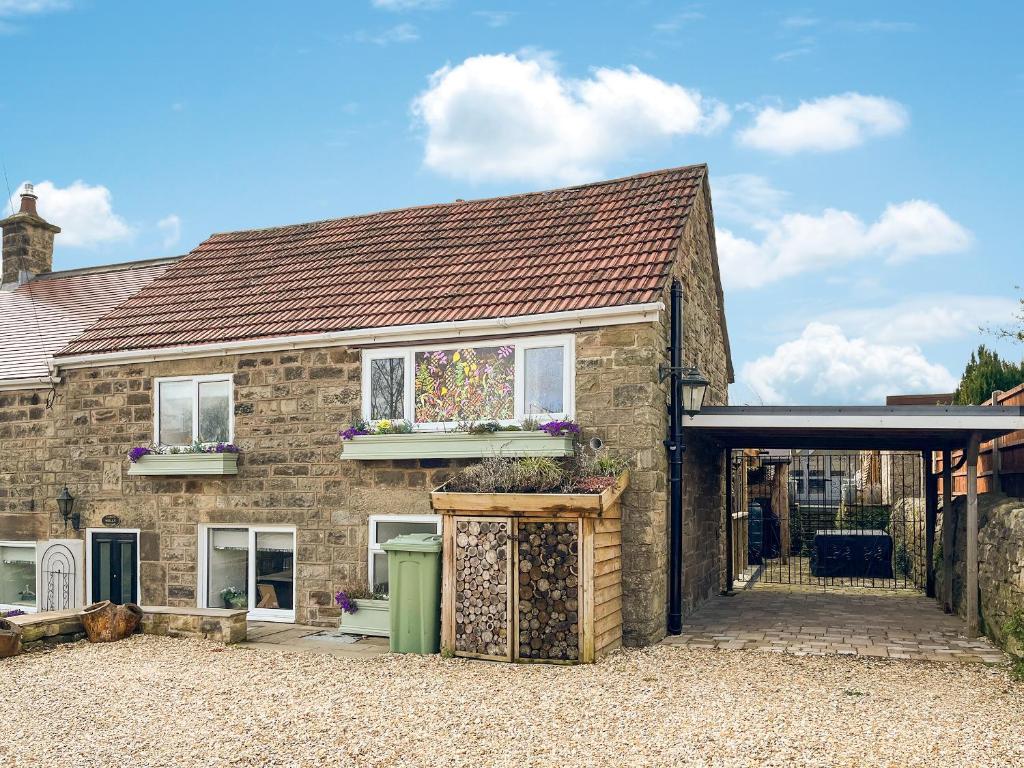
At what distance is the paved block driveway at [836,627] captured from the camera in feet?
34.4

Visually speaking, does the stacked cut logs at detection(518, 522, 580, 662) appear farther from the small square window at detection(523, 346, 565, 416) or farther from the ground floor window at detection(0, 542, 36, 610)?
the ground floor window at detection(0, 542, 36, 610)

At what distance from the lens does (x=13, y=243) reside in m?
22.4

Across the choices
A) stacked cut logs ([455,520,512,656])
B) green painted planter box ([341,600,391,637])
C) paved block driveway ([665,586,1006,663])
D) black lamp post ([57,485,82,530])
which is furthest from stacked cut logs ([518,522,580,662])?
black lamp post ([57,485,82,530])

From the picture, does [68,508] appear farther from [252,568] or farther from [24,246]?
[24,246]

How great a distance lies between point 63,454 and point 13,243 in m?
10.4

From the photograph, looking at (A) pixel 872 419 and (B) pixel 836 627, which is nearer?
(A) pixel 872 419

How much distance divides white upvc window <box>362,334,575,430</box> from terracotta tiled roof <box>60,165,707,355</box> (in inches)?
17.7

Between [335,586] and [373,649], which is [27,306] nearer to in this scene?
[335,586]

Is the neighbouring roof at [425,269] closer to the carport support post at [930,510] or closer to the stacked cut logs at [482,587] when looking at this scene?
the stacked cut logs at [482,587]

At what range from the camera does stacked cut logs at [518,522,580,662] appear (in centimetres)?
975

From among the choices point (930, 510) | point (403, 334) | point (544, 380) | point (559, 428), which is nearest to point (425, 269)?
point (403, 334)

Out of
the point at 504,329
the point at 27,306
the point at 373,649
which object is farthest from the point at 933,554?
the point at 27,306

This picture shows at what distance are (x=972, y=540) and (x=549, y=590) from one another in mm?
5484

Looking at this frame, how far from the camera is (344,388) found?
12570 mm
